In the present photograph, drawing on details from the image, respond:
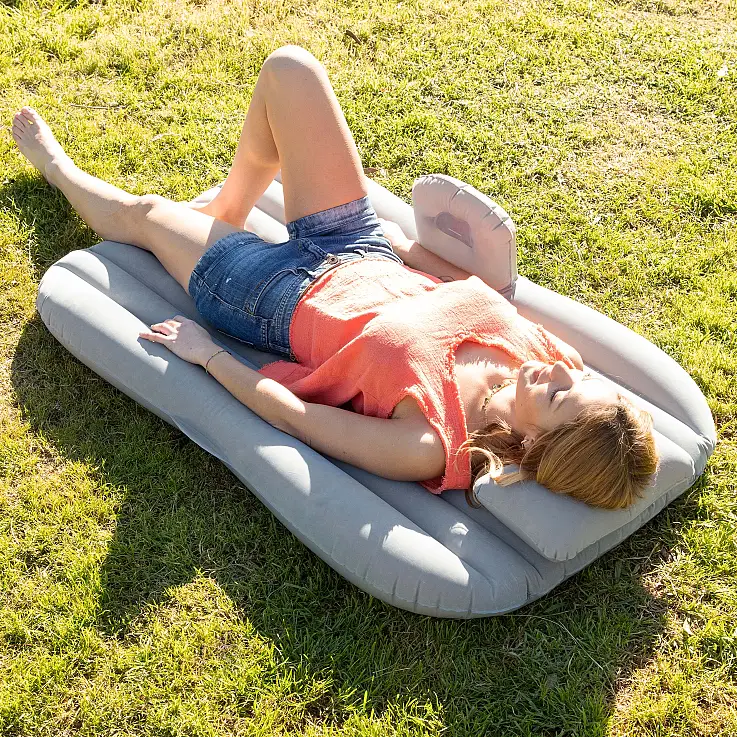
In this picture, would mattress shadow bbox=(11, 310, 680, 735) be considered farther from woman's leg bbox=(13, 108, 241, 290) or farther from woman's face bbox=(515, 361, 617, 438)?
woman's leg bbox=(13, 108, 241, 290)

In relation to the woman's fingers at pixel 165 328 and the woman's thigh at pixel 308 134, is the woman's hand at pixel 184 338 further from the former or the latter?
the woman's thigh at pixel 308 134

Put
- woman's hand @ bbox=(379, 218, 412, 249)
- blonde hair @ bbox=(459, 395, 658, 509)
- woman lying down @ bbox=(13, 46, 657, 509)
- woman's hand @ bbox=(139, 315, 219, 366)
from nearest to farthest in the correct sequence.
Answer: blonde hair @ bbox=(459, 395, 658, 509)
woman lying down @ bbox=(13, 46, 657, 509)
woman's hand @ bbox=(139, 315, 219, 366)
woman's hand @ bbox=(379, 218, 412, 249)

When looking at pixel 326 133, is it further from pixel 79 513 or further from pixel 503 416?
pixel 79 513

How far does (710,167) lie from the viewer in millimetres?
5152

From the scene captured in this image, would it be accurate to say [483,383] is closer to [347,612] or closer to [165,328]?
[347,612]

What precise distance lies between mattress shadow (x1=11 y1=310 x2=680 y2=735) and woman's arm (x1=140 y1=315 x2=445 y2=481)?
0.40 meters

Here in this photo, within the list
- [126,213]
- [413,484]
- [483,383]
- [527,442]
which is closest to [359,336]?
[483,383]

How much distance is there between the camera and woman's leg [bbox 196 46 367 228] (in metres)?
3.61

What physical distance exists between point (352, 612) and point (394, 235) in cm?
185

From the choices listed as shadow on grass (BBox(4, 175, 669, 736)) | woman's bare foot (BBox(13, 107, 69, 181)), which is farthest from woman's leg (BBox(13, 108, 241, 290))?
shadow on grass (BBox(4, 175, 669, 736))

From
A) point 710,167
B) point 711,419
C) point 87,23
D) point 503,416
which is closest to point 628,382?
point 711,419

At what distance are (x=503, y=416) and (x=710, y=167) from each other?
294 cm

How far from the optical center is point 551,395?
2979mm

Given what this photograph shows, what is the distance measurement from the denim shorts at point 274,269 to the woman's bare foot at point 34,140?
1424 millimetres
